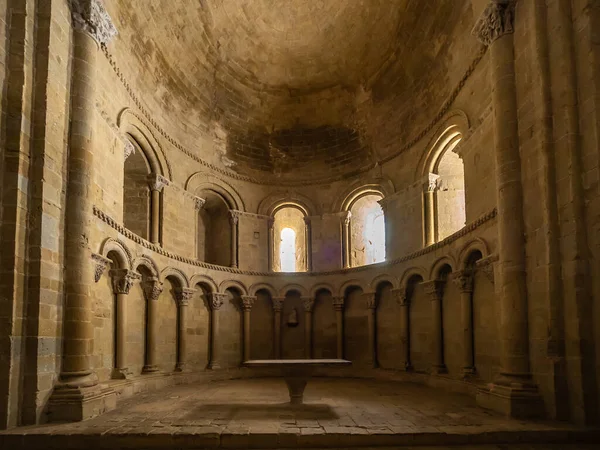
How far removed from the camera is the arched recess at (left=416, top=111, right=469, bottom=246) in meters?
13.4

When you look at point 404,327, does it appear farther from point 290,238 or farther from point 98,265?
point 290,238

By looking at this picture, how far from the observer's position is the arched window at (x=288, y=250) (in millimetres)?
23994

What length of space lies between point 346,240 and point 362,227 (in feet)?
4.13

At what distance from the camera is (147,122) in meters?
13.6

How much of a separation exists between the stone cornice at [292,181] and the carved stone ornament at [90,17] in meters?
0.75

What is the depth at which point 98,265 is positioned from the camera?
33.7ft

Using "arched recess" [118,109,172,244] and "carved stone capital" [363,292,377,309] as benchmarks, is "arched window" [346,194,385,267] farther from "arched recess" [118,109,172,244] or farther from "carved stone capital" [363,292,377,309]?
"arched recess" [118,109,172,244]

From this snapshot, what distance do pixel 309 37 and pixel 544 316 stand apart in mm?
11580

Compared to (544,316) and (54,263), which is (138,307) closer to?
(54,263)

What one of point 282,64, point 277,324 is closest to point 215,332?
point 277,324

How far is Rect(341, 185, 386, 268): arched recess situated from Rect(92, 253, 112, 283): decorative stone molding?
28.7ft

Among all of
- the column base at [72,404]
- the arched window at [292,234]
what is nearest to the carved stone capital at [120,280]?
the column base at [72,404]

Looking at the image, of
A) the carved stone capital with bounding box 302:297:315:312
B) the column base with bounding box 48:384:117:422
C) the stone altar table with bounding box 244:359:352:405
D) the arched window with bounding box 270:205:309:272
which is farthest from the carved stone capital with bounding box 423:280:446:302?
the arched window with bounding box 270:205:309:272

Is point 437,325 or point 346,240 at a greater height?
point 346,240
